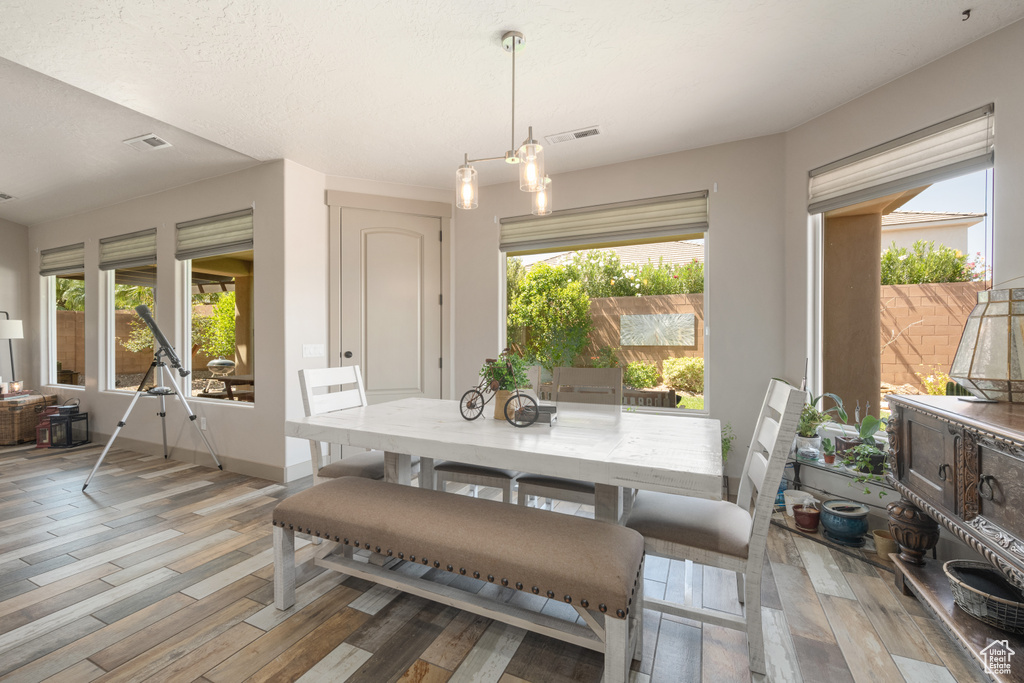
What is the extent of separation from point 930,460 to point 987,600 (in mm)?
478

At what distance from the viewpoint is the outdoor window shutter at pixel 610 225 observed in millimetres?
3520

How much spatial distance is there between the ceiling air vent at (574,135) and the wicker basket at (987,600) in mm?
2931

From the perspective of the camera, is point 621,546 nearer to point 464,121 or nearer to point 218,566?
point 218,566

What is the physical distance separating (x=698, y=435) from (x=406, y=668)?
1.39m

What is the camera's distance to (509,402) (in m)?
2.11

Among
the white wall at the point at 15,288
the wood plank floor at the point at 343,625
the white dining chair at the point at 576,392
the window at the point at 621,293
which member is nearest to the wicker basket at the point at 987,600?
the wood plank floor at the point at 343,625

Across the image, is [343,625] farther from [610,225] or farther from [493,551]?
[610,225]

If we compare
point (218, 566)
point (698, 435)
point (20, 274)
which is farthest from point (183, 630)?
point (20, 274)

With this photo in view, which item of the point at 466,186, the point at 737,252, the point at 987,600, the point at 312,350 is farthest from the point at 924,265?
the point at 312,350

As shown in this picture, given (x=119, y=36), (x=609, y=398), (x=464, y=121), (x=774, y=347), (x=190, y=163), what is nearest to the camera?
(x=119, y=36)

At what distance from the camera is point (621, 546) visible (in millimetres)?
1457

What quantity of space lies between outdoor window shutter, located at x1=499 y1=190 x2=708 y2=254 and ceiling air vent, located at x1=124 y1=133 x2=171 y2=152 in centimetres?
266

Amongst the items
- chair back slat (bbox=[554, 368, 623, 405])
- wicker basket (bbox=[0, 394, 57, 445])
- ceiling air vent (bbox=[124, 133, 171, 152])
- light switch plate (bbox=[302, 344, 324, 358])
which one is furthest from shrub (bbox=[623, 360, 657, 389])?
wicker basket (bbox=[0, 394, 57, 445])

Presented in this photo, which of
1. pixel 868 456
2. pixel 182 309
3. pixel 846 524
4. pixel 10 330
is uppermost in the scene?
pixel 182 309
